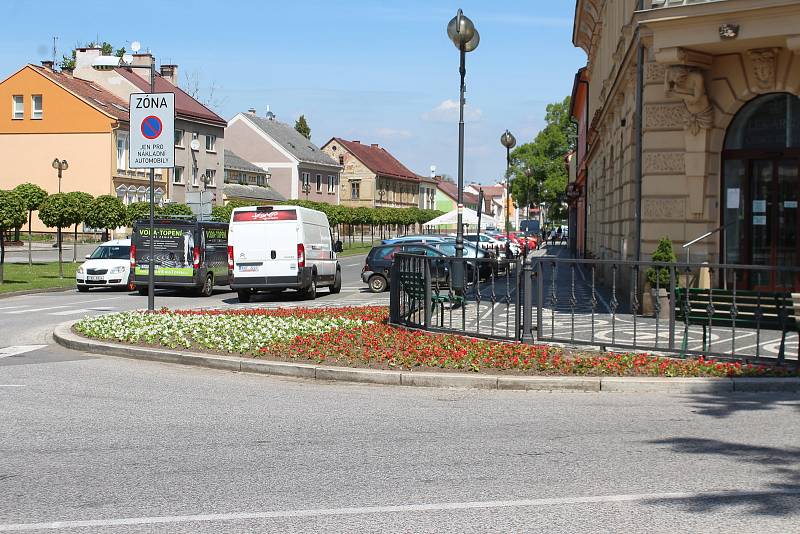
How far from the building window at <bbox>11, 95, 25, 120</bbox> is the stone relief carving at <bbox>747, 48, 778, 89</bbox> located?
208ft

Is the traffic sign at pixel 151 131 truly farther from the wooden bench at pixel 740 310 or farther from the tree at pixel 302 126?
the tree at pixel 302 126

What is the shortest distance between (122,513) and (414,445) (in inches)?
105

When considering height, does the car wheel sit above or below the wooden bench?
below

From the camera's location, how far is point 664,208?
19.7 metres

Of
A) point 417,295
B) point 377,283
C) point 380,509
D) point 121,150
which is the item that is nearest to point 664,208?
point 417,295

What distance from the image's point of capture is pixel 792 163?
62.0 ft

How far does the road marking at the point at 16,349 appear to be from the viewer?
14719 millimetres

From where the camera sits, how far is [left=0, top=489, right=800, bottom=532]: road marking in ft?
19.1

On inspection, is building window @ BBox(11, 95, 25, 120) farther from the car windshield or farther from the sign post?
the sign post

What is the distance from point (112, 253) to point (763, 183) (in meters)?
20.6

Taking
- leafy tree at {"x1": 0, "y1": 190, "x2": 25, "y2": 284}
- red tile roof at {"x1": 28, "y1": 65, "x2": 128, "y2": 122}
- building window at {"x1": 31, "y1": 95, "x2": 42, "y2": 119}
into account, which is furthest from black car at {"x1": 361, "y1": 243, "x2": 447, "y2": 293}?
building window at {"x1": 31, "y1": 95, "x2": 42, "y2": 119}

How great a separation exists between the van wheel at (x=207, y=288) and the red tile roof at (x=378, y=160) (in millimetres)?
92536

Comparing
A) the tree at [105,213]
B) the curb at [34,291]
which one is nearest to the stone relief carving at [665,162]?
the curb at [34,291]

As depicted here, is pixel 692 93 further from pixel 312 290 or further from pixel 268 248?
pixel 312 290
